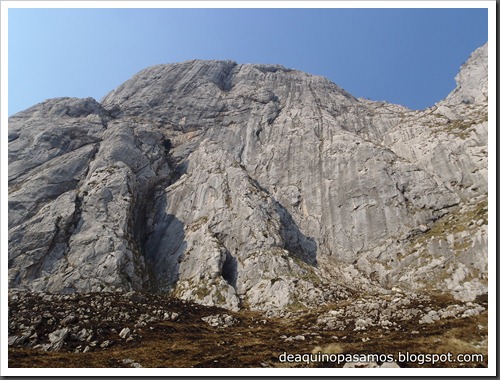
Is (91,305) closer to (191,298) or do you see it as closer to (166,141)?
(191,298)

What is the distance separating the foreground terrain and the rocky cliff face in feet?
42.0

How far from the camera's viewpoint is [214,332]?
44.0m

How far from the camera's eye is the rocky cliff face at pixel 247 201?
67.7m

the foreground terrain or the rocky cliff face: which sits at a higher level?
the rocky cliff face

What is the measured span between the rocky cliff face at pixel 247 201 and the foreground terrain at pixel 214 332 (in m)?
12.8

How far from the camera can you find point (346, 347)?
2944 centimetres

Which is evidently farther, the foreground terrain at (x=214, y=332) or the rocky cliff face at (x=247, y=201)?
the rocky cliff face at (x=247, y=201)

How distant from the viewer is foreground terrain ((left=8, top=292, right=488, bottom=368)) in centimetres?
2736

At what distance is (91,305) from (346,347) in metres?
37.4

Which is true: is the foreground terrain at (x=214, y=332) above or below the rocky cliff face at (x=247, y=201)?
below

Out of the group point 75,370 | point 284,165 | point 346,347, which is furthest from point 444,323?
point 284,165

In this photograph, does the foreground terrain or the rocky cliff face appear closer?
the foreground terrain

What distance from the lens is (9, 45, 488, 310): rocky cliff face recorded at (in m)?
67.7

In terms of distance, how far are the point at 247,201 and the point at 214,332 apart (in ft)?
160
